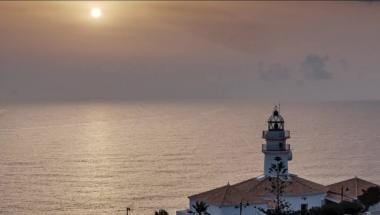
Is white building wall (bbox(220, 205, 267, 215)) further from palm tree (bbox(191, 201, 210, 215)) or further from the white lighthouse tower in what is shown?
the white lighthouse tower

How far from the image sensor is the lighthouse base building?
3600 centimetres

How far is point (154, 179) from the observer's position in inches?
3061

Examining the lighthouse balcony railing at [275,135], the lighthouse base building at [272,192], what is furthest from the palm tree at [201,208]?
the lighthouse balcony railing at [275,135]

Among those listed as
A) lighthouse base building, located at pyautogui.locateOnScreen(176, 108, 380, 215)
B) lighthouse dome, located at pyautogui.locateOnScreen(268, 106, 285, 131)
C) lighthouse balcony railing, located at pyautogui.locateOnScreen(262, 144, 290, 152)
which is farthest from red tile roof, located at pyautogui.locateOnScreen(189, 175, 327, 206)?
lighthouse dome, located at pyautogui.locateOnScreen(268, 106, 285, 131)

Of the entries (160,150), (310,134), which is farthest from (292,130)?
(160,150)

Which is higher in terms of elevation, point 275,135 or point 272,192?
point 275,135

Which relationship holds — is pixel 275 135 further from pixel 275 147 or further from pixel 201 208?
pixel 201 208

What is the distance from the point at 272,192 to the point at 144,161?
2343 inches

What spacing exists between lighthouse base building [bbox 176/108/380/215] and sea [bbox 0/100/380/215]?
1976 cm

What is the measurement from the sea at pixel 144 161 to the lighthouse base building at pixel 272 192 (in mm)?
19761

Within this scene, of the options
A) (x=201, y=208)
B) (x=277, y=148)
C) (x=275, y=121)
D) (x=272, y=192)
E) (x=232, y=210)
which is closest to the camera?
(x=201, y=208)

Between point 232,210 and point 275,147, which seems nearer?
point 232,210

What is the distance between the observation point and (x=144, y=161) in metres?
95.2

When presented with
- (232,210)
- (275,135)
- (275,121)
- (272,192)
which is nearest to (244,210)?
(232,210)
